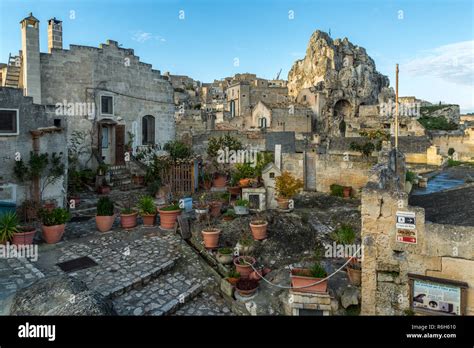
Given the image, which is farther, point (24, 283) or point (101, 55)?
point (101, 55)

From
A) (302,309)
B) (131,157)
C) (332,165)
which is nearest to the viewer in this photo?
(302,309)

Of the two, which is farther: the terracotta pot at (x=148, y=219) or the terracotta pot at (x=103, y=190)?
the terracotta pot at (x=103, y=190)

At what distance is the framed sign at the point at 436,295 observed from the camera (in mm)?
4652

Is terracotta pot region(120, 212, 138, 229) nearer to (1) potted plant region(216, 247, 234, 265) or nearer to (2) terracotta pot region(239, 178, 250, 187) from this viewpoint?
(1) potted plant region(216, 247, 234, 265)

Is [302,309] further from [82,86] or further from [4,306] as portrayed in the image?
[82,86]

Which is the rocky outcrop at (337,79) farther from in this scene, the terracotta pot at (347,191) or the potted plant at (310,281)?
the potted plant at (310,281)

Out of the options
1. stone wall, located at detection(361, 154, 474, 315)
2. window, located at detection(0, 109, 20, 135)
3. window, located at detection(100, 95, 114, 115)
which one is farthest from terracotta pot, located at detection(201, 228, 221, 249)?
window, located at detection(100, 95, 114, 115)

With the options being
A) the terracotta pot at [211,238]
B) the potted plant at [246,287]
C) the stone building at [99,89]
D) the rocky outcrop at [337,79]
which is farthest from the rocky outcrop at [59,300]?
→ the rocky outcrop at [337,79]

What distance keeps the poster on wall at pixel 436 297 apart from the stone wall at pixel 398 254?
0.43 ft

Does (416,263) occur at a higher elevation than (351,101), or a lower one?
lower

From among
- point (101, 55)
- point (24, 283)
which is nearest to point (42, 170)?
point (24, 283)

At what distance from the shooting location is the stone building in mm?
15117

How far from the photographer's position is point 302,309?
6.26m
